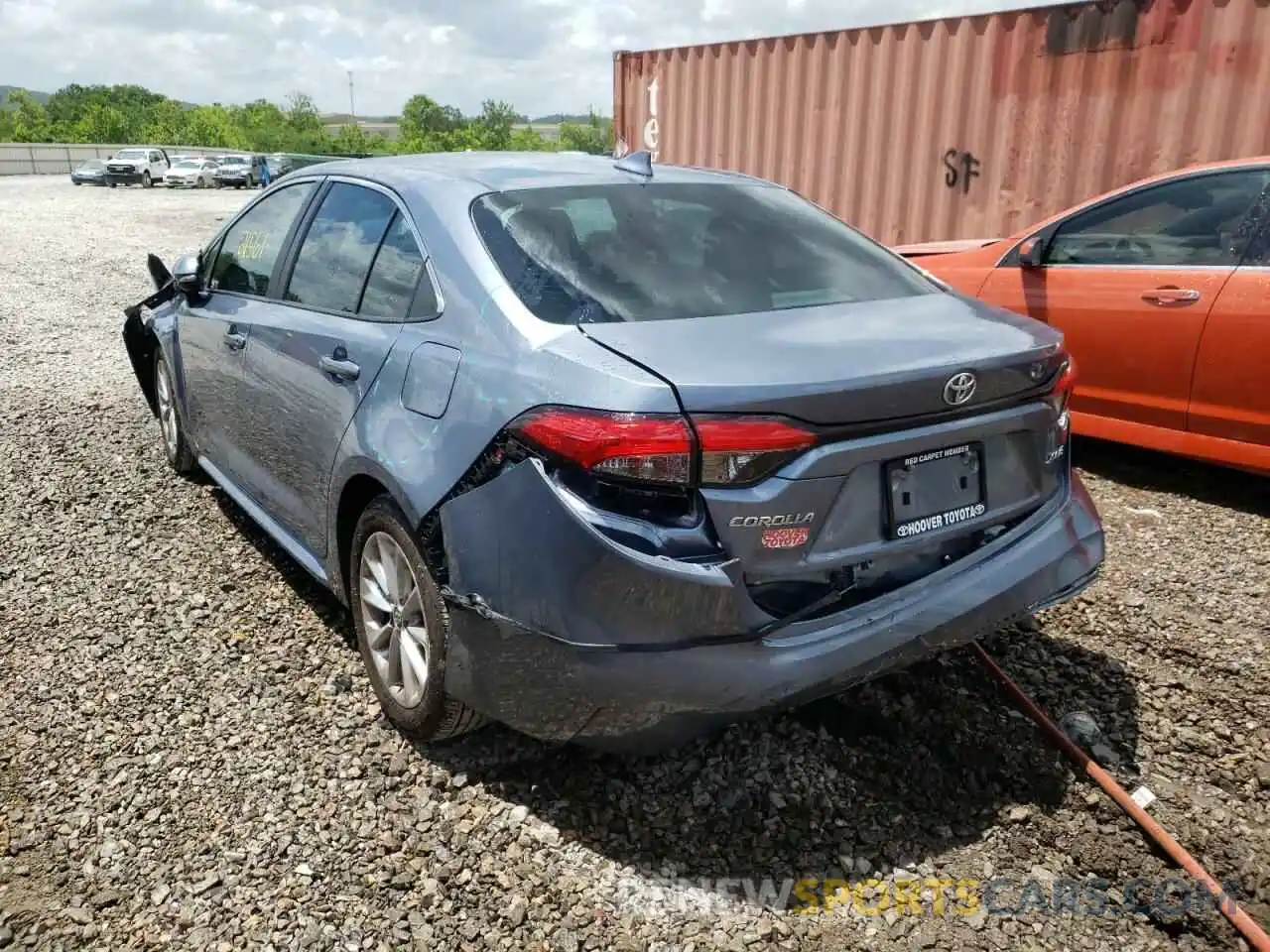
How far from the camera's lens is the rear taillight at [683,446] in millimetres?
2061

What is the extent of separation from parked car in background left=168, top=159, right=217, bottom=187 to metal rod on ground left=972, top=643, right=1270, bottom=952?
42.1m

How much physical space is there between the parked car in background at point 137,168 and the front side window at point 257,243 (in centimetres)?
4131

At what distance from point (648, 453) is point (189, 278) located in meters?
2.96

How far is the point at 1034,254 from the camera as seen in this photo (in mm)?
5035

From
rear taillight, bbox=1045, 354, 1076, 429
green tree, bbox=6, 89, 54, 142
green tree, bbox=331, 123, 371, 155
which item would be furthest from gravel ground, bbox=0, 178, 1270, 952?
green tree, bbox=6, 89, 54, 142

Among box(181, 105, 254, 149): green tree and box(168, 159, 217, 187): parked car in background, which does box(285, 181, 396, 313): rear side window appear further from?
box(181, 105, 254, 149): green tree

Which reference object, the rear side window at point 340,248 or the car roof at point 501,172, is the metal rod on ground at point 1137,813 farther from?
the rear side window at point 340,248

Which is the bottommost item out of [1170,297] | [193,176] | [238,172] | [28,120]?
[193,176]

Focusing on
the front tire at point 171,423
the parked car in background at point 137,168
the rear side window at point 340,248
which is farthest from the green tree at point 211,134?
the rear side window at point 340,248

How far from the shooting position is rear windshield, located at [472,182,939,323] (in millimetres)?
2543

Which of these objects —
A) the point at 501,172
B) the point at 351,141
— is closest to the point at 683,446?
the point at 501,172

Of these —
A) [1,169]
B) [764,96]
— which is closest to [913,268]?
[764,96]

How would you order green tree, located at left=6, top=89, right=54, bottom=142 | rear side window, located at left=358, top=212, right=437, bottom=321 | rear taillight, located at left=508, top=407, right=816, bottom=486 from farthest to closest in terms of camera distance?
green tree, located at left=6, top=89, right=54, bottom=142
rear side window, located at left=358, top=212, right=437, bottom=321
rear taillight, located at left=508, top=407, right=816, bottom=486

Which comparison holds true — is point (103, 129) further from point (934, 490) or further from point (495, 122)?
point (934, 490)
